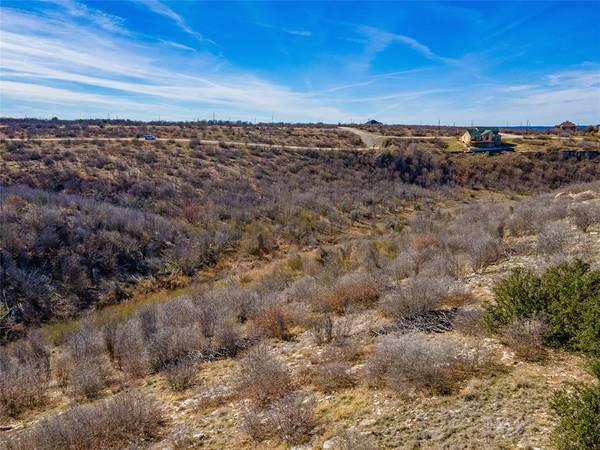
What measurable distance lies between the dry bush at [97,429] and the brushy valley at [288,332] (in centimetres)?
3

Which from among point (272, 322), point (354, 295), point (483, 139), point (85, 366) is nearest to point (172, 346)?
point (85, 366)

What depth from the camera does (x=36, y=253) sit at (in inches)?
790

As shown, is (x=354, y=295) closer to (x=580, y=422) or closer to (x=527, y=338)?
(x=527, y=338)

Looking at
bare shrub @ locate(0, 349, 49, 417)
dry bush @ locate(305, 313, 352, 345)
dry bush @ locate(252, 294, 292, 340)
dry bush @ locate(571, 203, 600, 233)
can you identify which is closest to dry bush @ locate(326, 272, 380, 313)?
dry bush @ locate(305, 313, 352, 345)

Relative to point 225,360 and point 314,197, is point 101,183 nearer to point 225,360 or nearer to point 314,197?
point 314,197

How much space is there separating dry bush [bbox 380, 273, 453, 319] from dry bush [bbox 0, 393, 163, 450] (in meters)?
5.52

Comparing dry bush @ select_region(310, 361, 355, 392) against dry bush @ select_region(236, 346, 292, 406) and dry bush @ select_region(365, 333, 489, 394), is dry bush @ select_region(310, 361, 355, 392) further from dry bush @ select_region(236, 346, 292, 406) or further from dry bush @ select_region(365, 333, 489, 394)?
dry bush @ select_region(236, 346, 292, 406)

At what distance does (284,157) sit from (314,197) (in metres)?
12.7

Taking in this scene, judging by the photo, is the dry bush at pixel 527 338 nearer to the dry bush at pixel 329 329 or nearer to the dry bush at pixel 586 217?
the dry bush at pixel 329 329

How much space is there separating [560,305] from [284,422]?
508 cm

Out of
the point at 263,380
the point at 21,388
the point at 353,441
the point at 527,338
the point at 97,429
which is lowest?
the point at 21,388

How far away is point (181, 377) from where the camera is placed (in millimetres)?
8516

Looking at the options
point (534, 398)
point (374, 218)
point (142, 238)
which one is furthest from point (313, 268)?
point (374, 218)

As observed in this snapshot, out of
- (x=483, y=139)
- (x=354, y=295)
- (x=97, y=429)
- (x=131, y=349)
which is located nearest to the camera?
(x=97, y=429)
